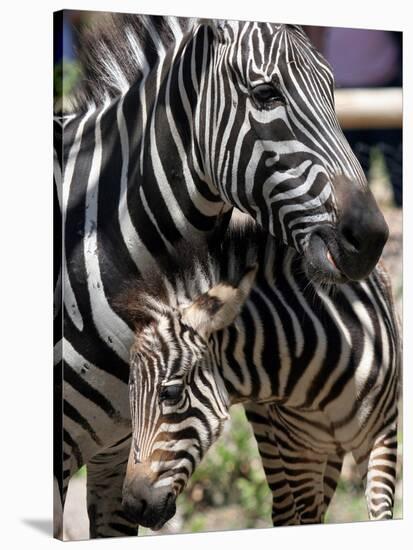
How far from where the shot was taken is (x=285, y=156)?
6234mm

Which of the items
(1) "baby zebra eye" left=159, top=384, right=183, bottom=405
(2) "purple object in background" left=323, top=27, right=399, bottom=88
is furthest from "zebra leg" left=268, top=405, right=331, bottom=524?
(2) "purple object in background" left=323, top=27, right=399, bottom=88

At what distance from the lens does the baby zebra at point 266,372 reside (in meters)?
6.08

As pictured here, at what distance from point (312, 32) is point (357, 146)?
68 cm

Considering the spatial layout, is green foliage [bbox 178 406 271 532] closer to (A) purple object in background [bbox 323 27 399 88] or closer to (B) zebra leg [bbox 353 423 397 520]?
(B) zebra leg [bbox 353 423 397 520]

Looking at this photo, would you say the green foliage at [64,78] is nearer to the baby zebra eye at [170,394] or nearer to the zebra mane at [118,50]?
the zebra mane at [118,50]

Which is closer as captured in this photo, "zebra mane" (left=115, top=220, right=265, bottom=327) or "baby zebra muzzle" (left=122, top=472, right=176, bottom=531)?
"baby zebra muzzle" (left=122, top=472, right=176, bottom=531)

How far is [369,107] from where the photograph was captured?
276 inches

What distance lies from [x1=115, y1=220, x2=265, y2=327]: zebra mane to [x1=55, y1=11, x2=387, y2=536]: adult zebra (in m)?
0.06

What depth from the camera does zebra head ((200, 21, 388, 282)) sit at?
20.4ft

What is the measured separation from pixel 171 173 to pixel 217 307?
2.34 feet

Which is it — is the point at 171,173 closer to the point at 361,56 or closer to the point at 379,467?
the point at 361,56

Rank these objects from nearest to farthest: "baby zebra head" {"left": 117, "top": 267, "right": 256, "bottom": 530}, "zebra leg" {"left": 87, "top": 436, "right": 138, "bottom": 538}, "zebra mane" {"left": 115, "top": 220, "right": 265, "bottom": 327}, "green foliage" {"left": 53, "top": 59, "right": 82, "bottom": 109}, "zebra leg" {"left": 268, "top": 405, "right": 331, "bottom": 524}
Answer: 1. "baby zebra head" {"left": 117, "top": 267, "right": 256, "bottom": 530}
2. "green foliage" {"left": 53, "top": 59, "right": 82, "bottom": 109}
3. "zebra mane" {"left": 115, "top": 220, "right": 265, "bottom": 327}
4. "zebra leg" {"left": 87, "top": 436, "right": 138, "bottom": 538}
5. "zebra leg" {"left": 268, "top": 405, "right": 331, "bottom": 524}

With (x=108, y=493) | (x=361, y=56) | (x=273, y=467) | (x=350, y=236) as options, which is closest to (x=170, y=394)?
(x=108, y=493)

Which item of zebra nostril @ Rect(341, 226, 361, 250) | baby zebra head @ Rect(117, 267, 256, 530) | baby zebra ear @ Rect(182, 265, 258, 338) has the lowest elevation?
baby zebra head @ Rect(117, 267, 256, 530)
